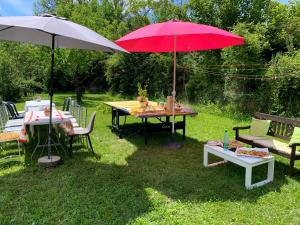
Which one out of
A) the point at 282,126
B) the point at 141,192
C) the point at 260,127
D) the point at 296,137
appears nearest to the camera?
the point at 141,192

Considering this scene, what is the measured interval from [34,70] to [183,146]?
47.4 feet

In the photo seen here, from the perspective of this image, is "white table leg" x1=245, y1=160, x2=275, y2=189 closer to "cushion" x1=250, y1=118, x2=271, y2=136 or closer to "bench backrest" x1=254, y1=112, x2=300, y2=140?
"bench backrest" x1=254, y1=112, x2=300, y2=140

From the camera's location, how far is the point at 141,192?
3732 mm

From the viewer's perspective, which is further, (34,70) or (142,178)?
(34,70)

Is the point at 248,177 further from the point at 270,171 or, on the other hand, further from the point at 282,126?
the point at 282,126

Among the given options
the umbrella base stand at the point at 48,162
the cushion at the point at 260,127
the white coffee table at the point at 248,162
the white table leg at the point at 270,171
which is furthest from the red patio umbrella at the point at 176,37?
the umbrella base stand at the point at 48,162

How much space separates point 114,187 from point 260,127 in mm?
3042

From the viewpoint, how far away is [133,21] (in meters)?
18.0

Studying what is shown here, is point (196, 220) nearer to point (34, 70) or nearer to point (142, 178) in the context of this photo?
point (142, 178)

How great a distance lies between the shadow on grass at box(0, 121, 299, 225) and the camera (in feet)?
10.5

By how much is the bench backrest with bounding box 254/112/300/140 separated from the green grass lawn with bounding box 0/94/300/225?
0.46 m

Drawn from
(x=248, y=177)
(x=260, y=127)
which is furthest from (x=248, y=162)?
(x=260, y=127)

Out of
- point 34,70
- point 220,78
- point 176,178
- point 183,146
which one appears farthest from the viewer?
point 34,70

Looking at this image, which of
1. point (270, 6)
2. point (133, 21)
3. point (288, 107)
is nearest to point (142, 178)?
point (288, 107)
